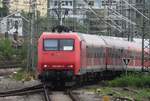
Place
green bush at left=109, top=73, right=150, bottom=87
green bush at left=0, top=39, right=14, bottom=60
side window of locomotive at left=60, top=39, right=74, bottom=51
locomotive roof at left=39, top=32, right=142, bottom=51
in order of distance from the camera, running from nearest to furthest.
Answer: side window of locomotive at left=60, top=39, right=74, bottom=51, green bush at left=109, top=73, right=150, bottom=87, locomotive roof at left=39, top=32, right=142, bottom=51, green bush at left=0, top=39, right=14, bottom=60

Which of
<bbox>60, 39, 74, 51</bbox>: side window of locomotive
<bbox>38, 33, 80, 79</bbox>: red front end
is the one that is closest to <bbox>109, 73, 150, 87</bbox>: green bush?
<bbox>38, 33, 80, 79</bbox>: red front end

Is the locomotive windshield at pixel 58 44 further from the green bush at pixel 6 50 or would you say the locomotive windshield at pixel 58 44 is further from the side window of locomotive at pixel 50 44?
the green bush at pixel 6 50

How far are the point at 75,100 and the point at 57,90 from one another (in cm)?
782

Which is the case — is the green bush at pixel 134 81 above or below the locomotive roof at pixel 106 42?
below

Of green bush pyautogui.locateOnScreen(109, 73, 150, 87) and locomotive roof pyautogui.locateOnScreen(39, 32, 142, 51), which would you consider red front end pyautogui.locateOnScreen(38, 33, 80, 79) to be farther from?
green bush pyautogui.locateOnScreen(109, 73, 150, 87)

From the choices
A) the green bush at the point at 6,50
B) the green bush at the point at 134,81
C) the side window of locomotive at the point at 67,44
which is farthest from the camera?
the green bush at the point at 6,50

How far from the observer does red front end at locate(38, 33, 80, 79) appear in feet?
94.3

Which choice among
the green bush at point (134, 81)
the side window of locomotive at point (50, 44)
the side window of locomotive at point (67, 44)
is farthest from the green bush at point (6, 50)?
the side window of locomotive at point (67, 44)

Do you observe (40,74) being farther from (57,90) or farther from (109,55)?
(109,55)

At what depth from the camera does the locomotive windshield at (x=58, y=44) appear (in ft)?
95.8

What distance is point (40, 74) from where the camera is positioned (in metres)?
28.8

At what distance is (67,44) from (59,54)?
0.69 meters

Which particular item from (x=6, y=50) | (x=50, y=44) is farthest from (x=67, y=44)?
(x=6, y=50)

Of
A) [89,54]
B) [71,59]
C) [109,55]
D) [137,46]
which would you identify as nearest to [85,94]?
[71,59]
